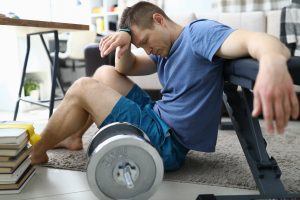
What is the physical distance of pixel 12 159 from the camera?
3.19 feet

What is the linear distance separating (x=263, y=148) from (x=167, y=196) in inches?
12.9

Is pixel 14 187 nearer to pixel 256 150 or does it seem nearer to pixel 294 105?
pixel 256 150

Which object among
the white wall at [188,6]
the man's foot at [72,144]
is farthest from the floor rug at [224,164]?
the white wall at [188,6]

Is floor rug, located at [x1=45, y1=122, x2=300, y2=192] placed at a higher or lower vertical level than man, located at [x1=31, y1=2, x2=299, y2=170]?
lower

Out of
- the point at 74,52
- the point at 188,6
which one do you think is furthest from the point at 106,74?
the point at 74,52

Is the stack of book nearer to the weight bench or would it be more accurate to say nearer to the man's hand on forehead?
the man's hand on forehead

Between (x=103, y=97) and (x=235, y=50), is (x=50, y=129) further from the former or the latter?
(x=235, y=50)

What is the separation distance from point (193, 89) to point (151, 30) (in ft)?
0.80

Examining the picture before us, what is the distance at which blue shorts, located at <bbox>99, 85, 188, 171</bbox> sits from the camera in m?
1.01

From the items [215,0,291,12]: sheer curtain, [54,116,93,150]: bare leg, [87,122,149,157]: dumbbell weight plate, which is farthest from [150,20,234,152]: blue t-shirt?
[215,0,291,12]: sheer curtain

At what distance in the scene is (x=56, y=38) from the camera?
5.81 feet

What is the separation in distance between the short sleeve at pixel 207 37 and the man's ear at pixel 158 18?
0.16 metres

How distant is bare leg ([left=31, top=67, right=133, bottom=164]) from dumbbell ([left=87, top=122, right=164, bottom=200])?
28 cm

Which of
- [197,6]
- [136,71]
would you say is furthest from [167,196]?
[197,6]
